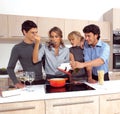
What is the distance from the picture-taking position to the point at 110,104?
1.51m

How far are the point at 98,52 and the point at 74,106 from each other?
2.53ft

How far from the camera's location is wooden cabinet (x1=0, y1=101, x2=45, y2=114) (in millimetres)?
1276

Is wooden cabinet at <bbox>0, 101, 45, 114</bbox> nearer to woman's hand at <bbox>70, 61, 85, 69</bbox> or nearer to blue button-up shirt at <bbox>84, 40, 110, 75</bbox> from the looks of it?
woman's hand at <bbox>70, 61, 85, 69</bbox>

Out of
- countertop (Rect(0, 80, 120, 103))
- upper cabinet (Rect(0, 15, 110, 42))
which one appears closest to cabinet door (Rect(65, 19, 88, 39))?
upper cabinet (Rect(0, 15, 110, 42))

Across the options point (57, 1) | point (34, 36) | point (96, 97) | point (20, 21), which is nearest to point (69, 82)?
point (96, 97)

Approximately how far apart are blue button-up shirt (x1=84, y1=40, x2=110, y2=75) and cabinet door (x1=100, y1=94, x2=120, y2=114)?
44cm

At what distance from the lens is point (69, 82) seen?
1.88 metres

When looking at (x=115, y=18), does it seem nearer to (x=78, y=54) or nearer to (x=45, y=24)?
(x=45, y=24)

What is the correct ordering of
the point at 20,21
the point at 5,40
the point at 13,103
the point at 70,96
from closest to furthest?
the point at 13,103
the point at 70,96
the point at 20,21
the point at 5,40

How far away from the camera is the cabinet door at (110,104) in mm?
1486

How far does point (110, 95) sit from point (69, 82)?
51 centimetres

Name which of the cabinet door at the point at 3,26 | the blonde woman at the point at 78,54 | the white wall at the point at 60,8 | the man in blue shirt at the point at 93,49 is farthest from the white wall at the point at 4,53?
the man in blue shirt at the point at 93,49

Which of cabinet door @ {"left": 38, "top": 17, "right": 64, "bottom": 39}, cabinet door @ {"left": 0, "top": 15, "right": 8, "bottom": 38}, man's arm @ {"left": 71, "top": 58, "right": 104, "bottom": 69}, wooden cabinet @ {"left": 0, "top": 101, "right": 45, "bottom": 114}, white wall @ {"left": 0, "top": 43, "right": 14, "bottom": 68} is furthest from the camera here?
white wall @ {"left": 0, "top": 43, "right": 14, "bottom": 68}

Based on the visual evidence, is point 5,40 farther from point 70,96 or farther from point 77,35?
point 70,96
